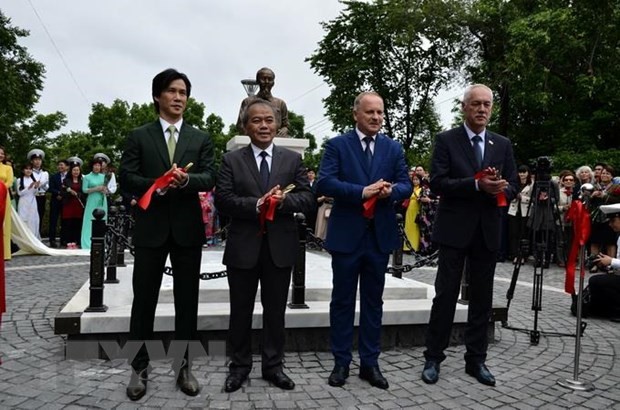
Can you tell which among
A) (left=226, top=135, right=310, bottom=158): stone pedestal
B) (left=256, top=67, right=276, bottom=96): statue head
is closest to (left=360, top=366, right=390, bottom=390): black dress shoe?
(left=226, top=135, right=310, bottom=158): stone pedestal

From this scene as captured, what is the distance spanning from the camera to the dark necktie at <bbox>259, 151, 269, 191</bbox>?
3.96 meters

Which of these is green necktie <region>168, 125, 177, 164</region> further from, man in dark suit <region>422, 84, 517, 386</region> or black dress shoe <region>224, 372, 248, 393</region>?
man in dark suit <region>422, 84, 517, 386</region>

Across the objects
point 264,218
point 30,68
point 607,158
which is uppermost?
point 30,68

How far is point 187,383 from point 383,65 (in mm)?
28821

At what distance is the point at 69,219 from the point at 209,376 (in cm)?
1019

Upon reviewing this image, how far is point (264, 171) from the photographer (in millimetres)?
4000

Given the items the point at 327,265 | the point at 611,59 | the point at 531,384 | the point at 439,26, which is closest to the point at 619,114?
the point at 611,59

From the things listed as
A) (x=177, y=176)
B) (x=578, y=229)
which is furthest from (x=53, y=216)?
(x=578, y=229)

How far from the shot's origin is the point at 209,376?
421cm

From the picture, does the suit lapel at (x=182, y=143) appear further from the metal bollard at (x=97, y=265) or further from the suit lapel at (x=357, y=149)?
the metal bollard at (x=97, y=265)

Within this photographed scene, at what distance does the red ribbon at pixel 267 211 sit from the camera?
11.8 ft

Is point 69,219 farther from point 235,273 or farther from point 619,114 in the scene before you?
point 619,114

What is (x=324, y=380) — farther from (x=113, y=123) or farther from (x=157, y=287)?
(x=113, y=123)

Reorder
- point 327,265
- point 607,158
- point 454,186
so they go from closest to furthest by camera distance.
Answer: point 454,186 → point 327,265 → point 607,158
